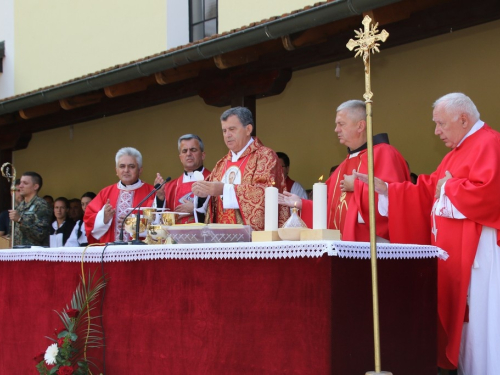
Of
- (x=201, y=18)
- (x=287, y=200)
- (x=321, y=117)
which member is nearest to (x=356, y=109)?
(x=287, y=200)

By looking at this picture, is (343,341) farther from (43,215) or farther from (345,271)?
(43,215)

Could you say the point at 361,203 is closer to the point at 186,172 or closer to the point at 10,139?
the point at 186,172

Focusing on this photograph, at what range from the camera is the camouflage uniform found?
8.12 m

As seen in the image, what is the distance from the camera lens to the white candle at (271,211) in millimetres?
4234

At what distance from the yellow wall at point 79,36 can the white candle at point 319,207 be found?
7953mm

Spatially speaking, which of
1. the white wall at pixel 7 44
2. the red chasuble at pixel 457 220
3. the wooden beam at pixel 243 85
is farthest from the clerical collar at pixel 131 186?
the white wall at pixel 7 44

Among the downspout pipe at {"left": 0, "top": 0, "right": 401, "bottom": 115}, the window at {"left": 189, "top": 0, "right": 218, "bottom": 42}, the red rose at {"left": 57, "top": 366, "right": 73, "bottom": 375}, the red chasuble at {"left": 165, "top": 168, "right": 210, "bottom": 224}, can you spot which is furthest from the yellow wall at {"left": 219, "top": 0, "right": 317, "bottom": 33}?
the red rose at {"left": 57, "top": 366, "right": 73, "bottom": 375}

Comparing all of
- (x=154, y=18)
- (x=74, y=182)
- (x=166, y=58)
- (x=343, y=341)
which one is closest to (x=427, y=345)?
(x=343, y=341)

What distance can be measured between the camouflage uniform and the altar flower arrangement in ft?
11.6

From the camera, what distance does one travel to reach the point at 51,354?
456 centimetres

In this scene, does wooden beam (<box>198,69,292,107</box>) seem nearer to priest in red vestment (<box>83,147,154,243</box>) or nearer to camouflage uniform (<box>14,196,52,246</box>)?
priest in red vestment (<box>83,147,154,243</box>)

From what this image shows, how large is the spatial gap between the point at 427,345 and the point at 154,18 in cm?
867

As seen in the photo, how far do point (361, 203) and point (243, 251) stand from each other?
5.58 ft

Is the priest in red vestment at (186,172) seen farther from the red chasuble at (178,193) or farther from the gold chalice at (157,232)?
the gold chalice at (157,232)
